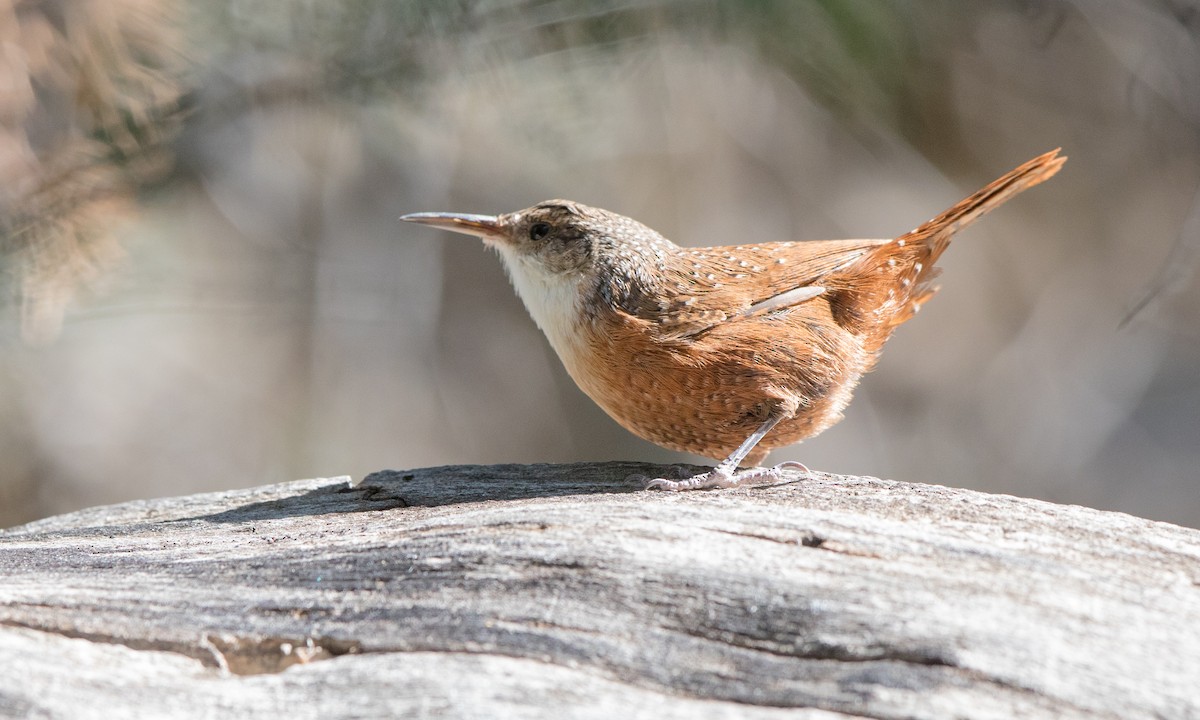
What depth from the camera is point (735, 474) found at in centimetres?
325

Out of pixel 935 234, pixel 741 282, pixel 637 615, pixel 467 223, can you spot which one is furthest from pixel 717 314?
pixel 637 615

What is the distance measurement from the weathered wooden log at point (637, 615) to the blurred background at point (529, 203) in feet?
8.86

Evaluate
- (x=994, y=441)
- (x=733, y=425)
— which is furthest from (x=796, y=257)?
(x=994, y=441)

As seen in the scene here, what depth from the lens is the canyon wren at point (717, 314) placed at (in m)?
3.25

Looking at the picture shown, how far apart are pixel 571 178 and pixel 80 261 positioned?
120 inches

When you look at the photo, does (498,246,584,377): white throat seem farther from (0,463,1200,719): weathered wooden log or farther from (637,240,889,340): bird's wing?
(0,463,1200,719): weathered wooden log

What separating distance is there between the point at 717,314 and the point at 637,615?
4.28 feet

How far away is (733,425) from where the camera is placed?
3.33 metres

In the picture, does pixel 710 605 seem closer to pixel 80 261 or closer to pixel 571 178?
pixel 80 261

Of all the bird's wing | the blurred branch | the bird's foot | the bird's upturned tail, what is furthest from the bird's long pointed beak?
the blurred branch

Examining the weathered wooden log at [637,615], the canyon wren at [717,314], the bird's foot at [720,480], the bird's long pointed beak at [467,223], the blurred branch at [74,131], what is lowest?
the weathered wooden log at [637,615]

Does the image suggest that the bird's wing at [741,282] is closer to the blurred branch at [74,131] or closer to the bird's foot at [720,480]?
the bird's foot at [720,480]

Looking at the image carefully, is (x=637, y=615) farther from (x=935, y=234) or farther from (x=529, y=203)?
(x=529, y=203)

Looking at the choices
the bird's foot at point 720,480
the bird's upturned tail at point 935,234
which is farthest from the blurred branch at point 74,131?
the bird's upturned tail at point 935,234
